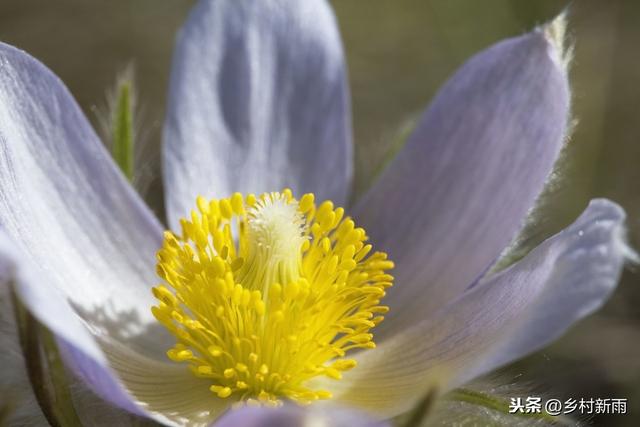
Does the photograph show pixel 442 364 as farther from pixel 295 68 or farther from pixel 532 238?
pixel 295 68

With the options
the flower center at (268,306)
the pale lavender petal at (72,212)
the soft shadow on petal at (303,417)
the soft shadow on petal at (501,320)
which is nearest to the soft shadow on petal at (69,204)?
the pale lavender petal at (72,212)

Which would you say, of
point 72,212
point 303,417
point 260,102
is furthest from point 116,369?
point 260,102

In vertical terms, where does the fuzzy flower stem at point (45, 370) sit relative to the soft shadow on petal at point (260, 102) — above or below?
below

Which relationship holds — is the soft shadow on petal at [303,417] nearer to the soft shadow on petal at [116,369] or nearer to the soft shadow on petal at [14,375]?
the soft shadow on petal at [116,369]

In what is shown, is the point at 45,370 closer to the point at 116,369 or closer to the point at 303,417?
the point at 116,369

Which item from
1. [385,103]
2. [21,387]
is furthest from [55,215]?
[385,103]
